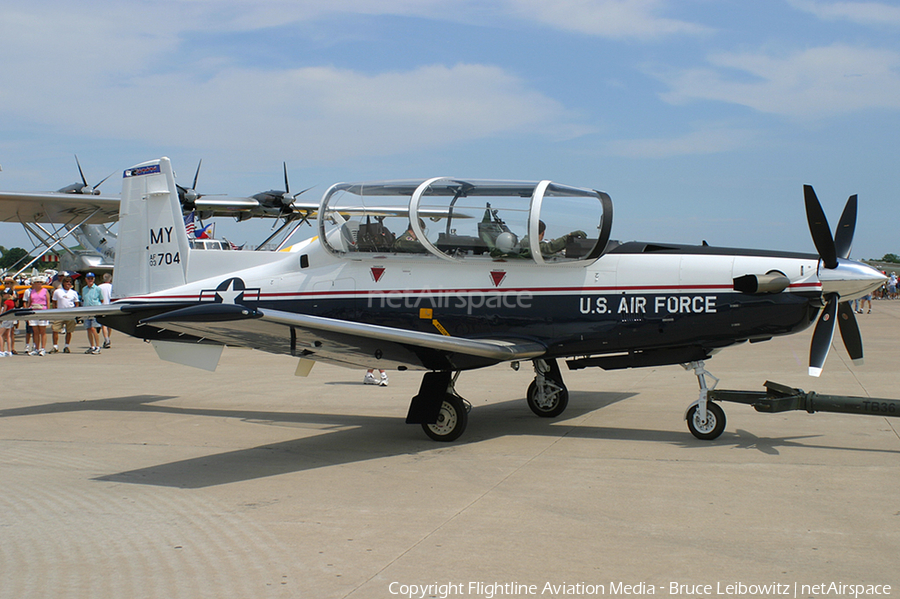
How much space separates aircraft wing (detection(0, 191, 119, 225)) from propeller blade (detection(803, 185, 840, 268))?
2603cm

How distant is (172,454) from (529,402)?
4087mm

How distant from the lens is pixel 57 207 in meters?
27.1

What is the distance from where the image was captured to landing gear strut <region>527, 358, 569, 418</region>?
27.9ft

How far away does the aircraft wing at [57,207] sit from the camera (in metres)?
25.5

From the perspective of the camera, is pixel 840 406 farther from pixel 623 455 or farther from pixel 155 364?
pixel 155 364

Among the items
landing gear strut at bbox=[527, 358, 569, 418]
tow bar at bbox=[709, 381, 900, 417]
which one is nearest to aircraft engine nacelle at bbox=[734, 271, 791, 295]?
tow bar at bbox=[709, 381, 900, 417]

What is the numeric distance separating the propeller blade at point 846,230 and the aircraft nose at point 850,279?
0.28m

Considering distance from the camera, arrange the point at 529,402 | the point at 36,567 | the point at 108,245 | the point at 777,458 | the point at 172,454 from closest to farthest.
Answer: the point at 36,567
the point at 777,458
the point at 172,454
the point at 529,402
the point at 108,245

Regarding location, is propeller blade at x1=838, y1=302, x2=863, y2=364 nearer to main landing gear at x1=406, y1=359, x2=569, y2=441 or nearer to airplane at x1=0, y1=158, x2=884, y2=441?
airplane at x1=0, y1=158, x2=884, y2=441

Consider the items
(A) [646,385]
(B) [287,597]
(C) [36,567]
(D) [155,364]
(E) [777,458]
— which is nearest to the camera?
(B) [287,597]

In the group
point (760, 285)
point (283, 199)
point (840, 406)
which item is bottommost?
point (840, 406)

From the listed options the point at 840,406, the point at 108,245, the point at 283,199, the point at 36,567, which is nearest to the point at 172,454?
the point at 36,567

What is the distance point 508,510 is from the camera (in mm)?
4922

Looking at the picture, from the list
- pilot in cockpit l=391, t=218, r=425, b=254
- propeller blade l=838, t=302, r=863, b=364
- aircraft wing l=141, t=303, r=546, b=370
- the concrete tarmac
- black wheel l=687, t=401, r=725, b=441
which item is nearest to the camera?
the concrete tarmac
